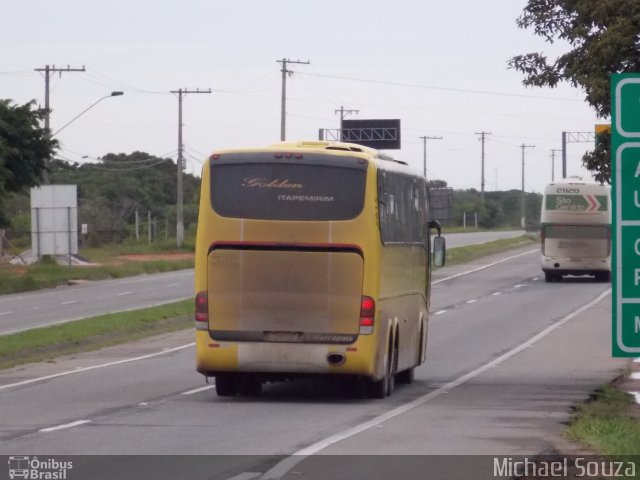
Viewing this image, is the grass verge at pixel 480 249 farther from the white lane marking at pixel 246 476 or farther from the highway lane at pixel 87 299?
the white lane marking at pixel 246 476

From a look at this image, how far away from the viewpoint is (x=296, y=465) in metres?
11.5

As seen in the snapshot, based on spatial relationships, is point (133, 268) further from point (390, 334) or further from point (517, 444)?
point (517, 444)

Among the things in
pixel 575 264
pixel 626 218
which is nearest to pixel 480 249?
pixel 575 264

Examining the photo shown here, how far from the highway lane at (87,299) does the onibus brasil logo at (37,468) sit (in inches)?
713

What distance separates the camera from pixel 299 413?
15906 mm

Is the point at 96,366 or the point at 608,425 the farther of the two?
the point at 96,366

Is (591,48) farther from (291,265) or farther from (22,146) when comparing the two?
(22,146)

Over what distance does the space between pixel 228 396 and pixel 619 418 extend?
5694mm

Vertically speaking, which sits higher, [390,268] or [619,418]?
[390,268]

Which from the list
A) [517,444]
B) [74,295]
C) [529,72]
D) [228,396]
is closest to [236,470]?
[517,444]

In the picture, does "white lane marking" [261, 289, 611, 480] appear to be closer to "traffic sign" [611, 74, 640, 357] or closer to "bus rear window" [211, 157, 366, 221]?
"bus rear window" [211, 157, 366, 221]

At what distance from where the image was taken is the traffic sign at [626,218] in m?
9.34

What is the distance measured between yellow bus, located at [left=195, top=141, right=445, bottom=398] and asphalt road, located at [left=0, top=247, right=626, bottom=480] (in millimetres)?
677

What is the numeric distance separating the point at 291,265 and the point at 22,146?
109 ft
